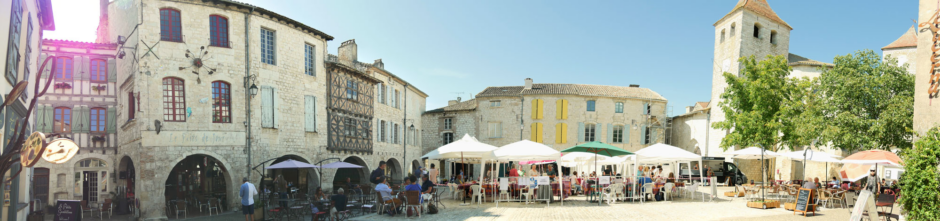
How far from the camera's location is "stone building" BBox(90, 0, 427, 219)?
1527 cm

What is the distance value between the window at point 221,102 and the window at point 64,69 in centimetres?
741

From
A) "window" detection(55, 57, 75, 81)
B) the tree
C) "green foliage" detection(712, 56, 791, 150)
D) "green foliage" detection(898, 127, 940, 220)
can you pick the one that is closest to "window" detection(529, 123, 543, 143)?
"green foliage" detection(712, 56, 791, 150)

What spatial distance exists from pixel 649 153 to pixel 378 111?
47.3 ft

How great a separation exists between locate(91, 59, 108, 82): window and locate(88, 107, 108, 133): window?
112 centimetres

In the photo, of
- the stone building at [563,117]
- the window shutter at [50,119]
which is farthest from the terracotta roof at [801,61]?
the window shutter at [50,119]

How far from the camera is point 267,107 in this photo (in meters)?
17.6

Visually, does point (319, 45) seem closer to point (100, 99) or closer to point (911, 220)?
point (100, 99)

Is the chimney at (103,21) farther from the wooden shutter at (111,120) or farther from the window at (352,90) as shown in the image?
the window at (352,90)

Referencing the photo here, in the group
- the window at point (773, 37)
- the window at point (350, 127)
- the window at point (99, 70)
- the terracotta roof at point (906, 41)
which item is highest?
the window at point (773, 37)

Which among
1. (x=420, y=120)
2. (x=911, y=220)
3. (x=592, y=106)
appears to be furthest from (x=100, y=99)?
(x=592, y=106)

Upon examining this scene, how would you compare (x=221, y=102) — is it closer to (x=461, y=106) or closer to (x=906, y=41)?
(x=461, y=106)

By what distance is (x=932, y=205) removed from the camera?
27.2ft

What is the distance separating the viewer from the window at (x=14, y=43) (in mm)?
6961

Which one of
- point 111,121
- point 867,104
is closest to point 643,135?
point 867,104
